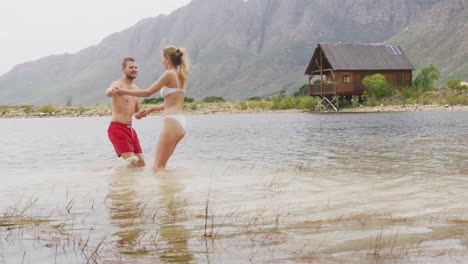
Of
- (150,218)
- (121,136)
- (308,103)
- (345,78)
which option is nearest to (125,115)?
(121,136)

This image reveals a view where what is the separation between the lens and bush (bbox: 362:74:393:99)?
4241cm

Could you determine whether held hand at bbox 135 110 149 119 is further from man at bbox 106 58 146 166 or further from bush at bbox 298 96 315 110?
bush at bbox 298 96 315 110

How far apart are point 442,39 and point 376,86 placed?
8618 centimetres

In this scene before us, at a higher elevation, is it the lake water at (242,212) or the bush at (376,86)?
the bush at (376,86)

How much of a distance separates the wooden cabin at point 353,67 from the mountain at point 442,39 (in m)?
52.3

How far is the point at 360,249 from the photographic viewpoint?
3.41 metres

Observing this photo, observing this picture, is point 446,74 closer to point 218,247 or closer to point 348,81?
point 348,81

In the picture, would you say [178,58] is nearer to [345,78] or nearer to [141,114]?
[141,114]

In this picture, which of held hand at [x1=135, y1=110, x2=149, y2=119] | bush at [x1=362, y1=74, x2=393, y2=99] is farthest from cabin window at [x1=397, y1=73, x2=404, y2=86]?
held hand at [x1=135, y1=110, x2=149, y2=119]

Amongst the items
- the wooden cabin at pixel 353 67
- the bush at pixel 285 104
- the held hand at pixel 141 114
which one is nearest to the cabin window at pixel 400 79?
the wooden cabin at pixel 353 67

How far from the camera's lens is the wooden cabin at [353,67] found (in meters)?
43.8

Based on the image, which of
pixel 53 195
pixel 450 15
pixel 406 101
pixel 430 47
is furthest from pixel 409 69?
pixel 450 15

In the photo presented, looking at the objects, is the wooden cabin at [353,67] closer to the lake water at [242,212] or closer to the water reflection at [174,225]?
the lake water at [242,212]

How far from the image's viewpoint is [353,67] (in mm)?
43719
